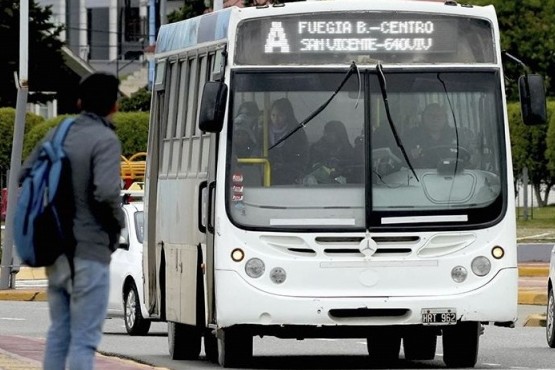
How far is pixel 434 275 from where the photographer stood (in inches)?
591

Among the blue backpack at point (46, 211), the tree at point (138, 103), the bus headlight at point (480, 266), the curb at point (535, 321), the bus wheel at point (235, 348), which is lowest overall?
the curb at point (535, 321)

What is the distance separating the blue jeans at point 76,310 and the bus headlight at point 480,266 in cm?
598

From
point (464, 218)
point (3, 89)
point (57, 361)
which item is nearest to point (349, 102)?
point (464, 218)

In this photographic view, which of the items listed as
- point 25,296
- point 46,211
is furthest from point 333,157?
point 25,296

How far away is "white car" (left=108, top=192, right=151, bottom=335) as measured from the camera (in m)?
22.0

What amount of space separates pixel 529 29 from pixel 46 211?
184ft

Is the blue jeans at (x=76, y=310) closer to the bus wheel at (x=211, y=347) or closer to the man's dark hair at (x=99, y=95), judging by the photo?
the man's dark hair at (x=99, y=95)

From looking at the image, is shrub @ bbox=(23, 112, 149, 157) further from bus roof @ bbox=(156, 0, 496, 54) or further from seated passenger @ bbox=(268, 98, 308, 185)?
seated passenger @ bbox=(268, 98, 308, 185)

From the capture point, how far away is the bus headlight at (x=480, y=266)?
593 inches

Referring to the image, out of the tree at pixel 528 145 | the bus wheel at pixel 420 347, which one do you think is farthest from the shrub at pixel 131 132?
the bus wheel at pixel 420 347

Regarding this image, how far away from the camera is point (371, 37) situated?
15.5 m

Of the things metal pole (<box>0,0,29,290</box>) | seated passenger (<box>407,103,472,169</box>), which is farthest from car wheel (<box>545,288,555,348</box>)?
metal pole (<box>0,0,29,290</box>)

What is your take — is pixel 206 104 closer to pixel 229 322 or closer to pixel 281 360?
pixel 229 322

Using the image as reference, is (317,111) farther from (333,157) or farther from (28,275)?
(28,275)
